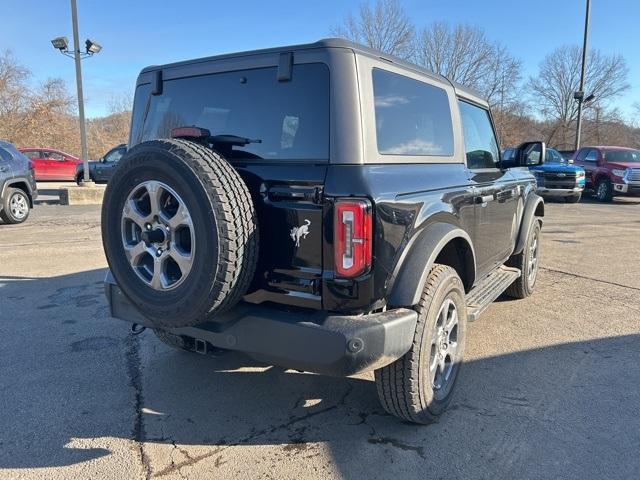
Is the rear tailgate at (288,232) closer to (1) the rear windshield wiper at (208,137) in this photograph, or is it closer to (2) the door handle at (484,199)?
(1) the rear windshield wiper at (208,137)

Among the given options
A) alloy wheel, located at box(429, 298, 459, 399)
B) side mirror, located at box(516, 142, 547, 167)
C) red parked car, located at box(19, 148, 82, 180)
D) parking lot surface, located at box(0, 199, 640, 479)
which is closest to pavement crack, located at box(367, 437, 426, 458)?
parking lot surface, located at box(0, 199, 640, 479)

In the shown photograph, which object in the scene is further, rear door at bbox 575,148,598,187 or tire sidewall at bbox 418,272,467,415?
rear door at bbox 575,148,598,187

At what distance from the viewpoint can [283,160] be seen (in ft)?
8.42

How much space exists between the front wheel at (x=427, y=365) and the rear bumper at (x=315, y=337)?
14cm

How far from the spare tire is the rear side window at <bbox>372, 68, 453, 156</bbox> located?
87cm

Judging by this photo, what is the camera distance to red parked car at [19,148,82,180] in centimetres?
2275

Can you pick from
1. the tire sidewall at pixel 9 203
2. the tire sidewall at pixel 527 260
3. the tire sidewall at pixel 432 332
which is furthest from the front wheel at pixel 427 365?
the tire sidewall at pixel 9 203

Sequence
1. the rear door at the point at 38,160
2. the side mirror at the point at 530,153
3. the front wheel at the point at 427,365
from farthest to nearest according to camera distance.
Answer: the rear door at the point at 38,160
the side mirror at the point at 530,153
the front wheel at the point at 427,365

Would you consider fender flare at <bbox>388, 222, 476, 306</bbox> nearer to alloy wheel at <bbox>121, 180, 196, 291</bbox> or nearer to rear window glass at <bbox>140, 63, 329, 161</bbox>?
rear window glass at <bbox>140, 63, 329, 161</bbox>

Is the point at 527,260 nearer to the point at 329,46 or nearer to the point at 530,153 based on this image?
the point at 530,153

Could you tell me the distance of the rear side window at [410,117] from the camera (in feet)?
8.66

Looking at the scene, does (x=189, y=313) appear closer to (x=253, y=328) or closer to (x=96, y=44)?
(x=253, y=328)

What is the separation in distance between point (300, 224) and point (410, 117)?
3.52ft

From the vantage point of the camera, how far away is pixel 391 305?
2467 mm
